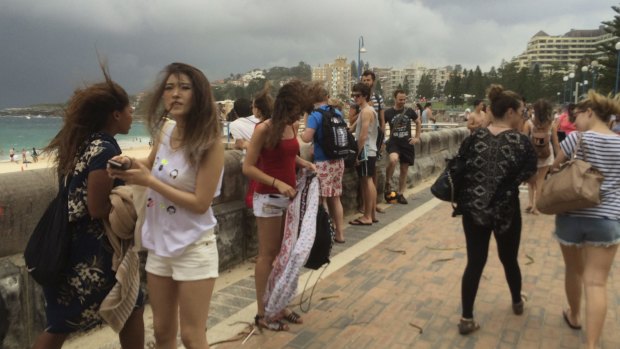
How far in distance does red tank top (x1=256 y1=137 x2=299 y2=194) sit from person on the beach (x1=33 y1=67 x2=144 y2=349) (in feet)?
4.44

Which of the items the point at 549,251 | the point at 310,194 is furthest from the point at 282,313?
the point at 549,251

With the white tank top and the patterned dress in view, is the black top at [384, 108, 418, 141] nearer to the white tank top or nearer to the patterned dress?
the white tank top

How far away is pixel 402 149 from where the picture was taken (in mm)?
9133

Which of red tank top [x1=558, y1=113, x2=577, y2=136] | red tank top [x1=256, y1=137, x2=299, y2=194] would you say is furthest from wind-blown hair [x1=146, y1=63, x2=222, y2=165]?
red tank top [x1=558, y1=113, x2=577, y2=136]

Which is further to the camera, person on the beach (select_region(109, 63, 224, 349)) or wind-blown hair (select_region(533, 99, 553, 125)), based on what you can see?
wind-blown hair (select_region(533, 99, 553, 125))

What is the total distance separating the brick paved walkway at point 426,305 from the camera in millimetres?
3820

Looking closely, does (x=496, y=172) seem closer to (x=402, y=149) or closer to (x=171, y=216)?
(x=171, y=216)

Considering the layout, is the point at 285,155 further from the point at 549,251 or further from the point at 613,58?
the point at 613,58

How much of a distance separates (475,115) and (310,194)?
8.00 meters

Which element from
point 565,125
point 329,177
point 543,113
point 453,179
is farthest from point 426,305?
point 565,125

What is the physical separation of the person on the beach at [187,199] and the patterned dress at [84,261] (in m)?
0.19

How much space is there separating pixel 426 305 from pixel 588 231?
4.98 feet

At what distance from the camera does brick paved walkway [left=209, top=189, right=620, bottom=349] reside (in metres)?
3.82

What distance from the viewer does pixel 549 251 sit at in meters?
6.13
